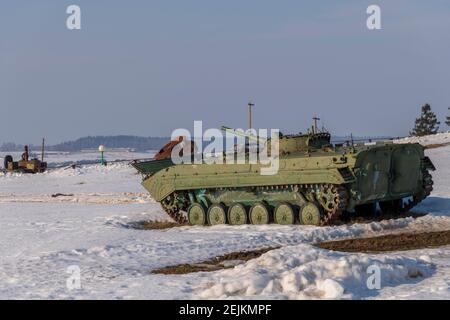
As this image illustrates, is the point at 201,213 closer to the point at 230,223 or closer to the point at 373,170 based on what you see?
the point at 230,223

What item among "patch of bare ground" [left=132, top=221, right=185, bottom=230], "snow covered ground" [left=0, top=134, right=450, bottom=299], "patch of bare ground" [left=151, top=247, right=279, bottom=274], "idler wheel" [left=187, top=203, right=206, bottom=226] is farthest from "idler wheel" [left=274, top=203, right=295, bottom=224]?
"patch of bare ground" [left=151, top=247, right=279, bottom=274]

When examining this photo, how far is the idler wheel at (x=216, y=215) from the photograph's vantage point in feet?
75.3

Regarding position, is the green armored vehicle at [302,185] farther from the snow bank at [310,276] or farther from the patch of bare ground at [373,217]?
the snow bank at [310,276]

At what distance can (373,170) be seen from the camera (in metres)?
21.2

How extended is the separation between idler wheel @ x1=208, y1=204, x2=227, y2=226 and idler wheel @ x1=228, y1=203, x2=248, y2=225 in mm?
215

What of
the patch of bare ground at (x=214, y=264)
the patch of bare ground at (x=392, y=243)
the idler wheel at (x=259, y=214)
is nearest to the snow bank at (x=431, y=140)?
the idler wheel at (x=259, y=214)

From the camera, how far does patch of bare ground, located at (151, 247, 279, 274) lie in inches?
574

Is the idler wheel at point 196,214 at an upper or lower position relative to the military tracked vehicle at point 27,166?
lower

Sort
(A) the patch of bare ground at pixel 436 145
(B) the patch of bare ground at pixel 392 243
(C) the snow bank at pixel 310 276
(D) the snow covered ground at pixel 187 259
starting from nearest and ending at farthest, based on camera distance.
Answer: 1. (C) the snow bank at pixel 310 276
2. (D) the snow covered ground at pixel 187 259
3. (B) the patch of bare ground at pixel 392 243
4. (A) the patch of bare ground at pixel 436 145

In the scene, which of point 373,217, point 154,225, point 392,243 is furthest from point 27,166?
point 392,243

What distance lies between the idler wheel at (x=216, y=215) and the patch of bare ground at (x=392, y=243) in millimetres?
5493

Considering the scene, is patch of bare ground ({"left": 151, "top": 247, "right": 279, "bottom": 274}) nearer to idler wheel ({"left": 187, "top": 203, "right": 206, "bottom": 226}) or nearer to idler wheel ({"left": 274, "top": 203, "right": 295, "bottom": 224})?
idler wheel ({"left": 274, "top": 203, "right": 295, "bottom": 224})
